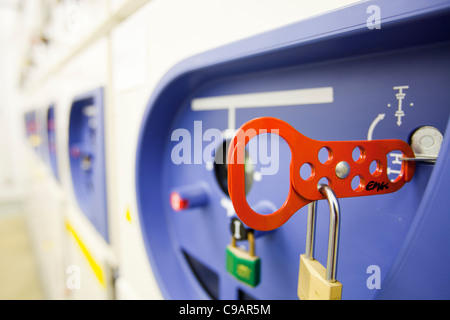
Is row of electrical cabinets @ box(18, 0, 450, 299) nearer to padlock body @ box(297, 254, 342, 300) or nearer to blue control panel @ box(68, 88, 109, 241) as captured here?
padlock body @ box(297, 254, 342, 300)

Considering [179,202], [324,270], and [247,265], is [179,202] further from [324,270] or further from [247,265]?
[324,270]

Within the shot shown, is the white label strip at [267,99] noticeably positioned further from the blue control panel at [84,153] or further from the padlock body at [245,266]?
the blue control panel at [84,153]

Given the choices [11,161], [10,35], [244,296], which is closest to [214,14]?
[244,296]

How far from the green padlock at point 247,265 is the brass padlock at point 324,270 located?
269 millimetres

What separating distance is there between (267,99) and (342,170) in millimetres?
320

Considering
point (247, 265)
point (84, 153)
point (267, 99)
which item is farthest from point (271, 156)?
point (84, 153)

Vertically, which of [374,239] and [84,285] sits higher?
[374,239]

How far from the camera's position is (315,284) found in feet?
1.04

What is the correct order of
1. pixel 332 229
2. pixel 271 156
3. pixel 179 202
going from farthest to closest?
1. pixel 179 202
2. pixel 271 156
3. pixel 332 229

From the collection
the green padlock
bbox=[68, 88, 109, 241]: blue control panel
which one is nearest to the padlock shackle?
the green padlock

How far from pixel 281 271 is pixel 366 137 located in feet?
1.17

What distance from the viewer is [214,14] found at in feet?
1.84

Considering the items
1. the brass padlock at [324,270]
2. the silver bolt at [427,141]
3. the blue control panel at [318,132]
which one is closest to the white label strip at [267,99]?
the blue control panel at [318,132]
